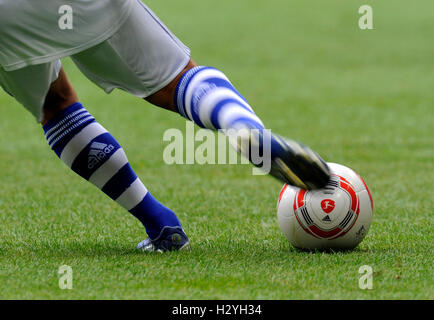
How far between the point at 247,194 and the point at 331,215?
2481mm

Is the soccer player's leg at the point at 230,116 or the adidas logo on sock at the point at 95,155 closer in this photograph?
the soccer player's leg at the point at 230,116

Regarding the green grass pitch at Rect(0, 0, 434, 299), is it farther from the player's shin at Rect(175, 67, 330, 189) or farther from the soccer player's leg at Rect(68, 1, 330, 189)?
the soccer player's leg at Rect(68, 1, 330, 189)

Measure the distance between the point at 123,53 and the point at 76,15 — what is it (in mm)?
256

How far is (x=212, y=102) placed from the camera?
3.37 meters

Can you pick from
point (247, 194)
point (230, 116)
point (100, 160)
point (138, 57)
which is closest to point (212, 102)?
point (230, 116)

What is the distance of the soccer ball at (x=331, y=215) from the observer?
3.91 metres

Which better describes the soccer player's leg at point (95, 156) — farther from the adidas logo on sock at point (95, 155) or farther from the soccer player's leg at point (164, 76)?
the soccer player's leg at point (164, 76)

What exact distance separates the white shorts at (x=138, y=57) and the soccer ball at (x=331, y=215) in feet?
3.15

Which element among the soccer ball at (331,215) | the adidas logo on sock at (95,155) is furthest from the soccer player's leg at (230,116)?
the adidas logo on sock at (95,155)

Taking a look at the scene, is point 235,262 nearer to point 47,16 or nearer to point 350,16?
point 47,16

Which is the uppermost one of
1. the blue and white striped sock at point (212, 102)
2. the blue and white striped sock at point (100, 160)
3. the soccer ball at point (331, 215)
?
the blue and white striped sock at point (212, 102)

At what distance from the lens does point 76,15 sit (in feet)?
11.1

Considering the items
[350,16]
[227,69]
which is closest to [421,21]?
[350,16]

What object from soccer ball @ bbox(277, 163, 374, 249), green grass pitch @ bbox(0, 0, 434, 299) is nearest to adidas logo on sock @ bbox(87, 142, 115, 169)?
green grass pitch @ bbox(0, 0, 434, 299)
